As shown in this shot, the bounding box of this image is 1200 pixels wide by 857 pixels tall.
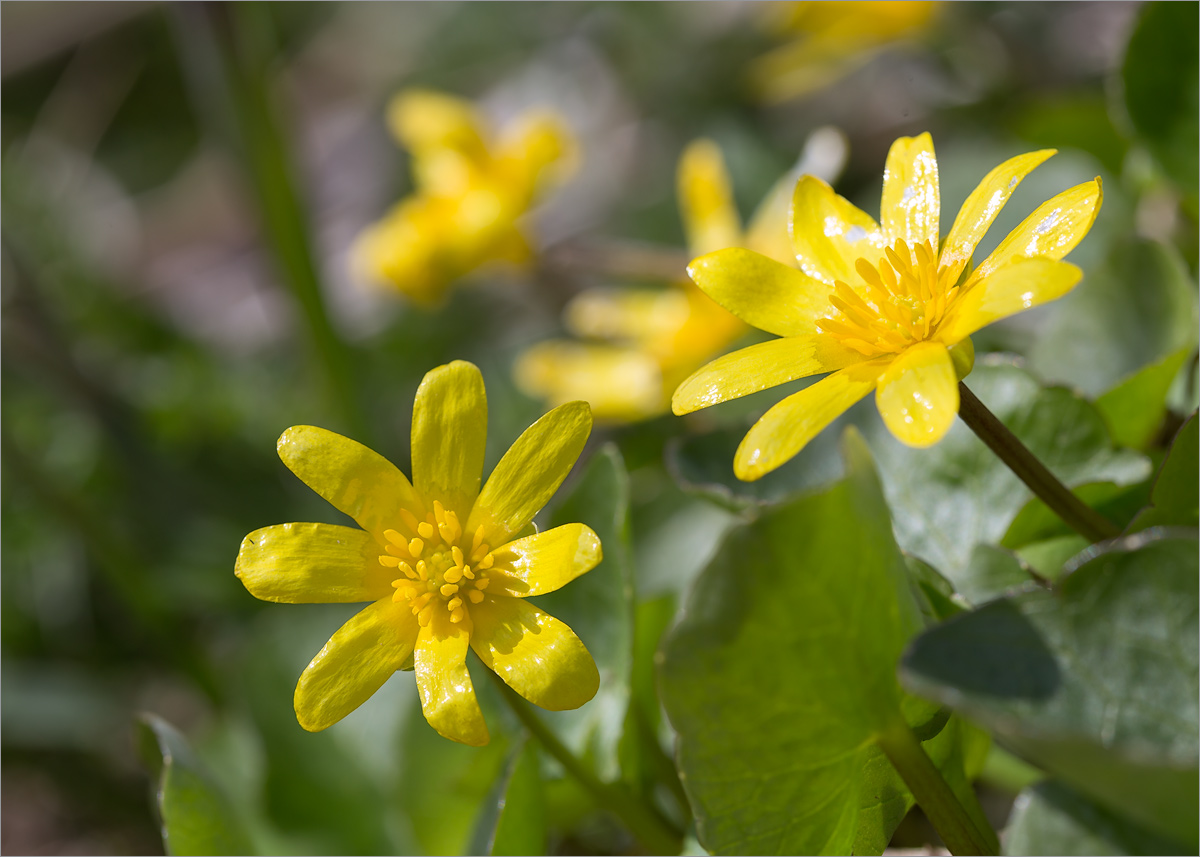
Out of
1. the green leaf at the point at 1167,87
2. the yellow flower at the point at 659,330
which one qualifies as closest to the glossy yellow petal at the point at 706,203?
the yellow flower at the point at 659,330

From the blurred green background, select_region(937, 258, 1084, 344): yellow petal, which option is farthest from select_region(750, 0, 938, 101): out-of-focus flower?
select_region(937, 258, 1084, 344): yellow petal

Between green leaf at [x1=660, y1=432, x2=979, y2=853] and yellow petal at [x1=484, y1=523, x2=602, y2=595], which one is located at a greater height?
yellow petal at [x1=484, y1=523, x2=602, y2=595]

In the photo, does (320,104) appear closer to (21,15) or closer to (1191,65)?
(21,15)

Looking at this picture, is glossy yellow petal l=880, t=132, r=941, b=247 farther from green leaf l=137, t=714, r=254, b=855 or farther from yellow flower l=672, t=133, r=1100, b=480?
green leaf l=137, t=714, r=254, b=855

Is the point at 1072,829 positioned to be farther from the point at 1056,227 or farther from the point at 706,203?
the point at 706,203

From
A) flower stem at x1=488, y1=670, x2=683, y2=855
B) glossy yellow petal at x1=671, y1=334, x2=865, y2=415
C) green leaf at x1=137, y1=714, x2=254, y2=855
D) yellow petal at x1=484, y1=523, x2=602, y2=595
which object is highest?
glossy yellow petal at x1=671, y1=334, x2=865, y2=415

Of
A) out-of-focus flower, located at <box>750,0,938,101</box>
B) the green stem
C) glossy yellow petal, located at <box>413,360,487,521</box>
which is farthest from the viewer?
out-of-focus flower, located at <box>750,0,938,101</box>

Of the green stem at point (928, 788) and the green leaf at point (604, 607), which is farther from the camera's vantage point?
the green leaf at point (604, 607)

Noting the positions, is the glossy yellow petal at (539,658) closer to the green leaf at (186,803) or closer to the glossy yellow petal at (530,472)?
the glossy yellow petal at (530,472)
